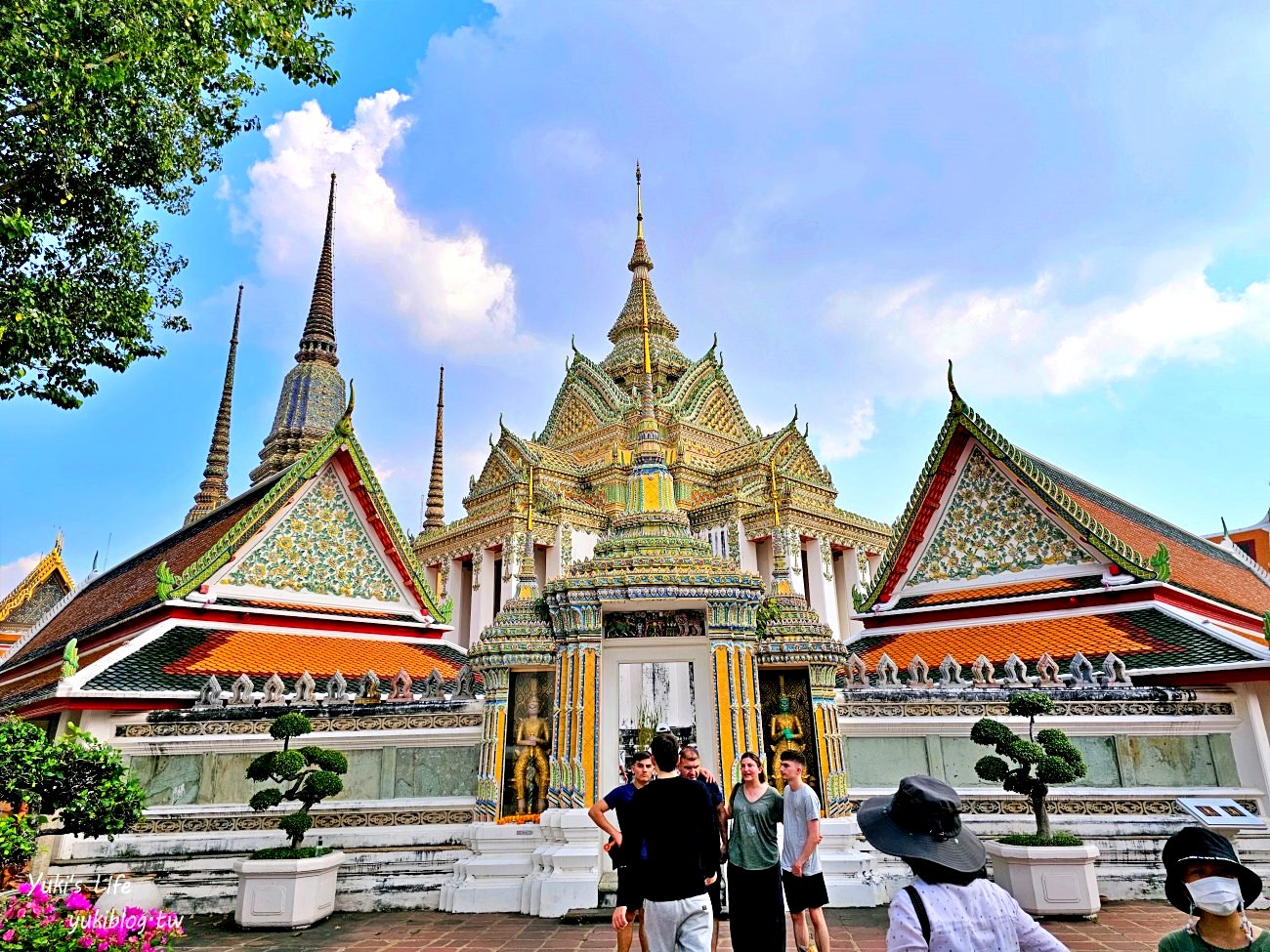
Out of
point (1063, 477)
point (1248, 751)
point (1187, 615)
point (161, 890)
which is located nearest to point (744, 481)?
point (1063, 477)

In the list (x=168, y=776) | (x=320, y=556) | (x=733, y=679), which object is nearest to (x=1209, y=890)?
(x=733, y=679)

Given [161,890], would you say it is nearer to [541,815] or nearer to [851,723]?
[541,815]

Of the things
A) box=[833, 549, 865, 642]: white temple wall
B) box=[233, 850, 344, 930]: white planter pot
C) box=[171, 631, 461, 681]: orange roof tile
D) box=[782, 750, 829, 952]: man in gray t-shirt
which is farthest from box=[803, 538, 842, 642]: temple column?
box=[782, 750, 829, 952]: man in gray t-shirt

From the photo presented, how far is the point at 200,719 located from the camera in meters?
7.93

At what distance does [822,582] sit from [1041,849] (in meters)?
16.0

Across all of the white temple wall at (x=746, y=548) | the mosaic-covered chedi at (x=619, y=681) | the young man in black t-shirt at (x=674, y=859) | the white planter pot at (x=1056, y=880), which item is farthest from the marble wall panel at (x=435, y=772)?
the white temple wall at (x=746, y=548)

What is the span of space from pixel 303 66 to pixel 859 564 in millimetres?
19881

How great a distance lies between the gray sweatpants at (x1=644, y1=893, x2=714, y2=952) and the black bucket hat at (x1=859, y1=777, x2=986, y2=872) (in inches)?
63.4

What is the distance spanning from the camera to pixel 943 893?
1.99 m

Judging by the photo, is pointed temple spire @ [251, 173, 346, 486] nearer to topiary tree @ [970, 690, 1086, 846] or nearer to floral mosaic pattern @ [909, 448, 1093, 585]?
floral mosaic pattern @ [909, 448, 1093, 585]

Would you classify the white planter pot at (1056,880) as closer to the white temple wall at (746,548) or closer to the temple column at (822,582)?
the temple column at (822,582)

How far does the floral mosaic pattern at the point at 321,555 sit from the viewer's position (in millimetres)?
11719

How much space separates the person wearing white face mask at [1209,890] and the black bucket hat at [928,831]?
0.59 m

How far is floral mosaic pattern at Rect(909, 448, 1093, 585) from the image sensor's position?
1132 centimetres
